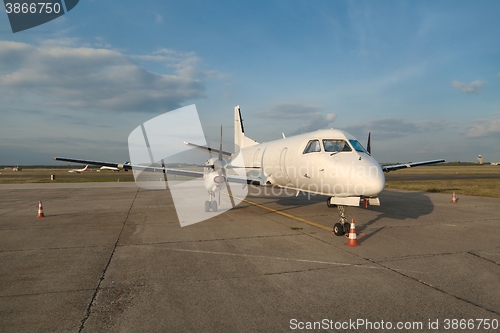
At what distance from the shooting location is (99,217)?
13.6 meters

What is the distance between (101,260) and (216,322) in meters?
4.18

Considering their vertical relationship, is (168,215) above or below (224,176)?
below

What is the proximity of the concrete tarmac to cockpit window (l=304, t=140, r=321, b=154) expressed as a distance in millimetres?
2674

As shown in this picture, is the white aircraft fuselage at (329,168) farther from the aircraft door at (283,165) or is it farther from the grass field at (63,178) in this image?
the grass field at (63,178)

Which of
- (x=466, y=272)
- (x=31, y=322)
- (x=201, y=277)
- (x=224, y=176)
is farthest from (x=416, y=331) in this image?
(x=224, y=176)

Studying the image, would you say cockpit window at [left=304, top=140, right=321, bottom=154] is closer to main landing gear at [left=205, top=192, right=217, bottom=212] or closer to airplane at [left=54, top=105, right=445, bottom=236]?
airplane at [left=54, top=105, right=445, bottom=236]

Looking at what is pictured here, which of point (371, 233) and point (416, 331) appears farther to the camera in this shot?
point (371, 233)

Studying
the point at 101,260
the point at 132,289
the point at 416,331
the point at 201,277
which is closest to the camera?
the point at 416,331

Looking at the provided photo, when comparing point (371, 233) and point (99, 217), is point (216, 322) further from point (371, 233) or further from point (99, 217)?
point (99, 217)

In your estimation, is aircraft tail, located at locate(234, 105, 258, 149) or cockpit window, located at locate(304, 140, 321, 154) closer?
cockpit window, located at locate(304, 140, 321, 154)

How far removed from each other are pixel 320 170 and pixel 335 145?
3.48ft

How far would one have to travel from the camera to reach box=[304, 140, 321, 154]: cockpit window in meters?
11.2

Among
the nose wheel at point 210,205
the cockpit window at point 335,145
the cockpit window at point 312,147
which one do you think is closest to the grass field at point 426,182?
the cockpit window at point 335,145

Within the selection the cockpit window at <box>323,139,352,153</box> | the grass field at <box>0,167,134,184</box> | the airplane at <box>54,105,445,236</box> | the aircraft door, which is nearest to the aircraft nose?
the airplane at <box>54,105,445,236</box>
